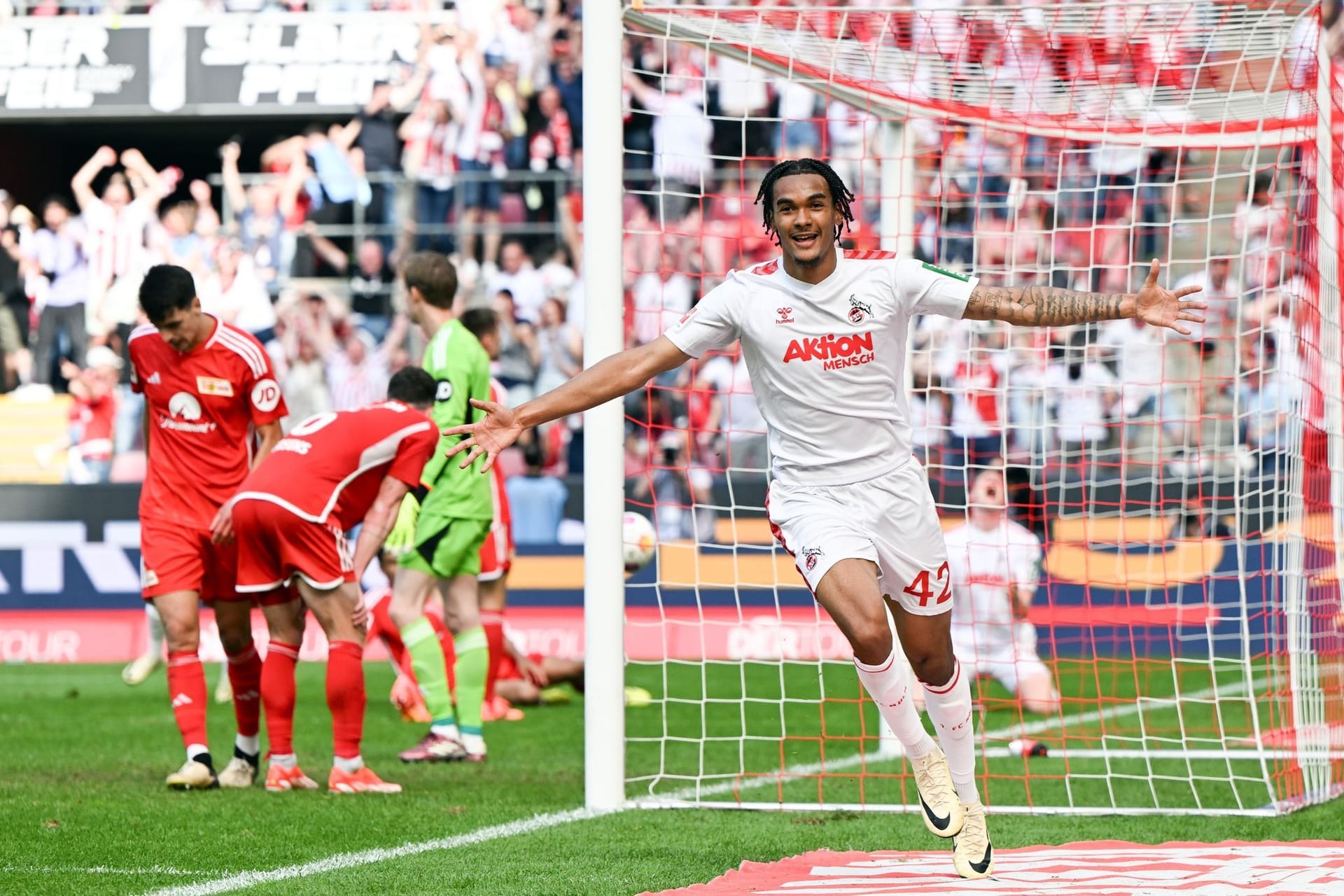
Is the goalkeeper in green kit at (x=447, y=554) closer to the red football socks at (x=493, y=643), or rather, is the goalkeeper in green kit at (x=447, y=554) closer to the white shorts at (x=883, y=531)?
the red football socks at (x=493, y=643)

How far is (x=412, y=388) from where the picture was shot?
25.1 ft

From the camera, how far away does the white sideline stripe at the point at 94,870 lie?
5398 mm

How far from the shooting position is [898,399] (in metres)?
5.61

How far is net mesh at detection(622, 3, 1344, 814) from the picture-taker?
290 inches

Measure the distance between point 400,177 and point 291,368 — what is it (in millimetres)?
2737

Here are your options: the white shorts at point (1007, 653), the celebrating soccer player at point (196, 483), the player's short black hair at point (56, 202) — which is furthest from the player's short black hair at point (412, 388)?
the player's short black hair at point (56, 202)

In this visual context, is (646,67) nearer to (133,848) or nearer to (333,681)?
(333,681)

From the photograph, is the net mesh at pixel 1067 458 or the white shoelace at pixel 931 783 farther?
the net mesh at pixel 1067 458

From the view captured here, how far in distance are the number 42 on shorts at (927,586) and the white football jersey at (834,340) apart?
0.36 m

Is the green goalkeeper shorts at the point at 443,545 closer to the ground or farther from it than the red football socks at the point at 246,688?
farther from it

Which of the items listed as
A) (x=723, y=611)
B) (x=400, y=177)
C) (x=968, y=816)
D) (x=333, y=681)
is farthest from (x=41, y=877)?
(x=400, y=177)

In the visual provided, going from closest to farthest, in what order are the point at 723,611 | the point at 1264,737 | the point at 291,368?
the point at 1264,737 < the point at 723,611 < the point at 291,368

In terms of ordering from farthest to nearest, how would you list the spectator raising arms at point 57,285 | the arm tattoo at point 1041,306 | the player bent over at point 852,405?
1. the spectator raising arms at point 57,285
2. the player bent over at point 852,405
3. the arm tattoo at point 1041,306

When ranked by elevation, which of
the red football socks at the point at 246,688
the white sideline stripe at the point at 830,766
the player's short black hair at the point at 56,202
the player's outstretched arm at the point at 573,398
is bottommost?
the white sideline stripe at the point at 830,766
